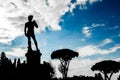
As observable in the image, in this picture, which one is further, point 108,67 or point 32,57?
point 108,67

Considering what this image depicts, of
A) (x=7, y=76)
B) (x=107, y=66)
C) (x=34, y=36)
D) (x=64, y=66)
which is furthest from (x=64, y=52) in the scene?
(x=34, y=36)

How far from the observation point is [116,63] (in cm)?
4522

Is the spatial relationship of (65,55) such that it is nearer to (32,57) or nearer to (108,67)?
(108,67)

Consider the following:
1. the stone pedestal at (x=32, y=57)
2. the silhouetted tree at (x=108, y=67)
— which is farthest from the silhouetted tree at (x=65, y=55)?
the stone pedestal at (x=32, y=57)

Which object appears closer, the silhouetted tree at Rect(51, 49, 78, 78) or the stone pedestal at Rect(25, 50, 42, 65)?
the stone pedestal at Rect(25, 50, 42, 65)

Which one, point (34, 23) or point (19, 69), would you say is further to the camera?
point (34, 23)

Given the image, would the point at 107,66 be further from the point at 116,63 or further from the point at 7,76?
the point at 7,76

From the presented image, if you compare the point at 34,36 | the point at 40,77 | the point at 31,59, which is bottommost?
the point at 40,77

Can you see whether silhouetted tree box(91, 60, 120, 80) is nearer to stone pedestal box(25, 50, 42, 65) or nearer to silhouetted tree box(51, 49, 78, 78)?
silhouetted tree box(51, 49, 78, 78)

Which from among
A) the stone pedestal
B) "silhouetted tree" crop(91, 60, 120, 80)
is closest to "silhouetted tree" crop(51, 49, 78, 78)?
"silhouetted tree" crop(91, 60, 120, 80)

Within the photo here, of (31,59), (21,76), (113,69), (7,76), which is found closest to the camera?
(21,76)

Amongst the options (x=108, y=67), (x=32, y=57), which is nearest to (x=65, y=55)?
(x=108, y=67)

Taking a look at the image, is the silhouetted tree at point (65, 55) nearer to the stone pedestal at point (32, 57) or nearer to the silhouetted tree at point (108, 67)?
the silhouetted tree at point (108, 67)

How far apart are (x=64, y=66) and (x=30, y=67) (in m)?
34.4
